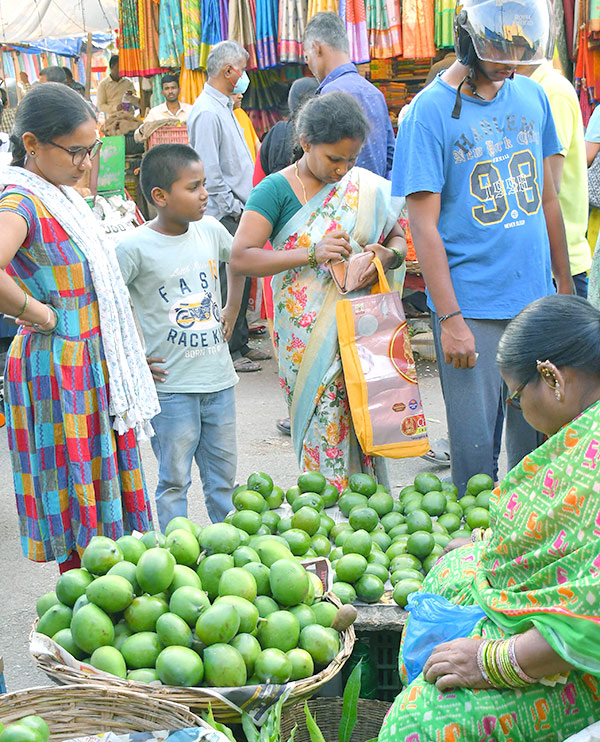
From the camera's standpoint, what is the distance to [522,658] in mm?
1670

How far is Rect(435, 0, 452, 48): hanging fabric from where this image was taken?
22.5 ft

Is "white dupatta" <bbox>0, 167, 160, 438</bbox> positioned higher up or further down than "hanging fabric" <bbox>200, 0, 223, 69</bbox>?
further down

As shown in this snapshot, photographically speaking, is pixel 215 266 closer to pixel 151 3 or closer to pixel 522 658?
pixel 522 658

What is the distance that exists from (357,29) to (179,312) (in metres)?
4.68

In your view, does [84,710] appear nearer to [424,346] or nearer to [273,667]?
[273,667]

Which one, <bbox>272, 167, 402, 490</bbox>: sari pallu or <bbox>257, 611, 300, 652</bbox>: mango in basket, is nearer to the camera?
<bbox>257, 611, 300, 652</bbox>: mango in basket

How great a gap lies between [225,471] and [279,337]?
0.62 m

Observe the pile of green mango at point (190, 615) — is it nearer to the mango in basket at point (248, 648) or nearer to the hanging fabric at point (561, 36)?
the mango in basket at point (248, 648)

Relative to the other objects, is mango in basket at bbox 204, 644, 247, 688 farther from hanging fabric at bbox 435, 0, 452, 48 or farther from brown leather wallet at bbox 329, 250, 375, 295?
hanging fabric at bbox 435, 0, 452, 48

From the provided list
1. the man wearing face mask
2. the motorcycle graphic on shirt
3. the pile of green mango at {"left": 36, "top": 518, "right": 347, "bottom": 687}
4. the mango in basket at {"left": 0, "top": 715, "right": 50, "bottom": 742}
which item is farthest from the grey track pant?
the man wearing face mask

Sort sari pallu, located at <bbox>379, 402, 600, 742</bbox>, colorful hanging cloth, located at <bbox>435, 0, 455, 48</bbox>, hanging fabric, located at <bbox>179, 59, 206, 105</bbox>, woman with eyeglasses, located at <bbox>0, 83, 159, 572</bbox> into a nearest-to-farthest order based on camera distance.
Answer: sari pallu, located at <bbox>379, 402, 600, 742</bbox> → woman with eyeglasses, located at <bbox>0, 83, 159, 572</bbox> → colorful hanging cloth, located at <bbox>435, 0, 455, 48</bbox> → hanging fabric, located at <bbox>179, 59, 206, 105</bbox>

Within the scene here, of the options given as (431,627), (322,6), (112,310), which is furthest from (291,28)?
(431,627)

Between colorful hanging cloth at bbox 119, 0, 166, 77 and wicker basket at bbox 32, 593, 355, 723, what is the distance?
24.3 feet

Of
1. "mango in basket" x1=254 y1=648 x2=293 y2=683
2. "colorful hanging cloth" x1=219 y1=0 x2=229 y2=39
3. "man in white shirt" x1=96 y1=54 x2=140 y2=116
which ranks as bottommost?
"mango in basket" x1=254 y1=648 x2=293 y2=683
